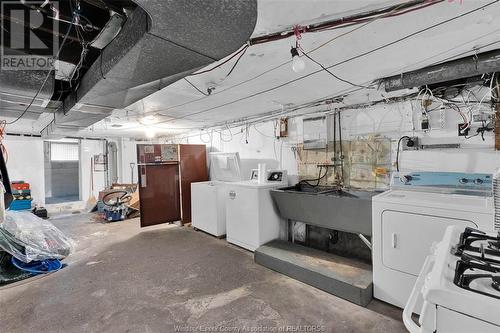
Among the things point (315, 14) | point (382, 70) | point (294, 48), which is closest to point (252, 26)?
point (315, 14)

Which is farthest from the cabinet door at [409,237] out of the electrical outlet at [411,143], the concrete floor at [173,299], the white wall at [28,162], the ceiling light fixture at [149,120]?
→ the white wall at [28,162]

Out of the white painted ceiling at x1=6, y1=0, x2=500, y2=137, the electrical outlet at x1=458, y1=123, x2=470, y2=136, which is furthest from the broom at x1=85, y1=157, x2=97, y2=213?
the electrical outlet at x1=458, y1=123, x2=470, y2=136

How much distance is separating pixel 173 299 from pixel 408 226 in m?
2.27

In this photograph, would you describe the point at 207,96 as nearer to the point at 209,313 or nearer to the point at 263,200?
the point at 263,200

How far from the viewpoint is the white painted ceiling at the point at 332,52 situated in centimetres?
129

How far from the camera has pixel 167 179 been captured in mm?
4781

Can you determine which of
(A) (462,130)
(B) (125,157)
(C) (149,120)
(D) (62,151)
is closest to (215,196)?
(C) (149,120)

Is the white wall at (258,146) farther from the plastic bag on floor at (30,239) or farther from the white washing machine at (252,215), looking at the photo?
the plastic bag on floor at (30,239)

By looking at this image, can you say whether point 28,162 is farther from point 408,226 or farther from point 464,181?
point 464,181

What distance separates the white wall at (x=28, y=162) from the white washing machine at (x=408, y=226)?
25.5 ft

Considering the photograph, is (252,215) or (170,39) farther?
(252,215)

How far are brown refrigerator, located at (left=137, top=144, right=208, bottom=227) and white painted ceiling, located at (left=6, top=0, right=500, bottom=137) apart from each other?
5.26 ft

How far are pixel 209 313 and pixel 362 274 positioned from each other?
1.56 m

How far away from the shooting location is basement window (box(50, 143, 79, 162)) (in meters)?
7.29
